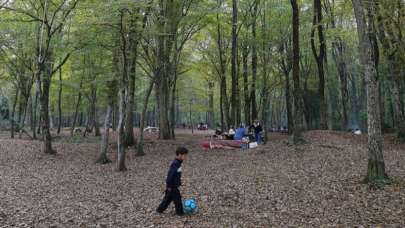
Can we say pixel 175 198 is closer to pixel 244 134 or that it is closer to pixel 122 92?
pixel 122 92

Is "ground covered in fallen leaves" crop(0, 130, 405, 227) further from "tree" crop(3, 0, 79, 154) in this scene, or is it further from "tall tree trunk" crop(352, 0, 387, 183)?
"tree" crop(3, 0, 79, 154)

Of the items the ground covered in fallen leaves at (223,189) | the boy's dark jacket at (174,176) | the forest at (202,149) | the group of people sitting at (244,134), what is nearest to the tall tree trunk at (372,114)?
the forest at (202,149)

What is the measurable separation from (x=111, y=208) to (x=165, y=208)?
1.78 metres

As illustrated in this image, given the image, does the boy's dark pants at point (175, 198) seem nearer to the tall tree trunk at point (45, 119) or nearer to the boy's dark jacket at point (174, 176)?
the boy's dark jacket at point (174, 176)

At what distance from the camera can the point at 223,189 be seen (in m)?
10.2

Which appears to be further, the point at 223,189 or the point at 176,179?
the point at 223,189

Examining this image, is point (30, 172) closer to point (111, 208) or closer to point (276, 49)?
point (111, 208)

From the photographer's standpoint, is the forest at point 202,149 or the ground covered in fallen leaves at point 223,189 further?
the forest at point 202,149

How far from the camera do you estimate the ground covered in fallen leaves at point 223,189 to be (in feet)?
24.6

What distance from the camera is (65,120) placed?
64.9 m

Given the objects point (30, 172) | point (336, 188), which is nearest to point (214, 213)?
point (336, 188)

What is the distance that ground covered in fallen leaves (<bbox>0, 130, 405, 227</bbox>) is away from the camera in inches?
295

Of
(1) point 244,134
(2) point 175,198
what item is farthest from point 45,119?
(2) point 175,198

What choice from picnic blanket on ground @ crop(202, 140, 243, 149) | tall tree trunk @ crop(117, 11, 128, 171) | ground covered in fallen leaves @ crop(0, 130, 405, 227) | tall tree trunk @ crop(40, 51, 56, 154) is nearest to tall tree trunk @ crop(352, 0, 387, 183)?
ground covered in fallen leaves @ crop(0, 130, 405, 227)
